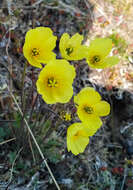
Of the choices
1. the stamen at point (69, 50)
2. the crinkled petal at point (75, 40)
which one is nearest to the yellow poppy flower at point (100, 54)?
the crinkled petal at point (75, 40)

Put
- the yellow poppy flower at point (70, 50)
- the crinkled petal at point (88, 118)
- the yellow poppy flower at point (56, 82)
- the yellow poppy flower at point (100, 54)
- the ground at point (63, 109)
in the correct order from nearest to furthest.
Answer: the yellow poppy flower at point (56, 82), the yellow poppy flower at point (70, 50), the crinkled petal at point (88, 118), the yellow poppy flower at point (100, 54), the ground at point (63, 109)

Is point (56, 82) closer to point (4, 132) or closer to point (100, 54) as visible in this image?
point (100, 54)

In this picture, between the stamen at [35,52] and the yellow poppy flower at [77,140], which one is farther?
the yellow poppy flower at [77,140]

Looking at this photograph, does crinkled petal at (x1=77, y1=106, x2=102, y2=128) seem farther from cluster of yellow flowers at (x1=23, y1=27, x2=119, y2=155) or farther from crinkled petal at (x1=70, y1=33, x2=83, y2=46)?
crinkled petal at (x1=70, y1=33, x2=83, y2=46)

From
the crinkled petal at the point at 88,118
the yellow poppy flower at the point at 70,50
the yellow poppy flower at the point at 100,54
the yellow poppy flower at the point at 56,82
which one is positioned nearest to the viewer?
the yellow poppy flower at the point at 56,82

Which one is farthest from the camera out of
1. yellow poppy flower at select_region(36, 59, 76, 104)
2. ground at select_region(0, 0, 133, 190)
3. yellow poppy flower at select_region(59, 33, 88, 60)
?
ground at select_region(0, 0, 133, 190)

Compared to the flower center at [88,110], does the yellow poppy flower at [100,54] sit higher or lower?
higher

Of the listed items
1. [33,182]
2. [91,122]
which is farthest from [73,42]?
[33,182]

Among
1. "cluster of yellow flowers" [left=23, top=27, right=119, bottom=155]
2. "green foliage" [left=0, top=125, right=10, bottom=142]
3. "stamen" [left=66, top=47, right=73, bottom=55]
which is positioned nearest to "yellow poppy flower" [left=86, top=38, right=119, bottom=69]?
"cluster of yellow flowers" [left=23, top=27, right=119, bottom=155]

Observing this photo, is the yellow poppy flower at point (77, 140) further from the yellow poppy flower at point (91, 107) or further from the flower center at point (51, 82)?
the flower center at point (51, 82)
